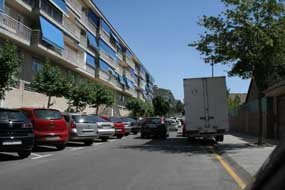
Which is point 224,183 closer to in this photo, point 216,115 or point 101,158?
point 101,158

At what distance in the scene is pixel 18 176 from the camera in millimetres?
10633

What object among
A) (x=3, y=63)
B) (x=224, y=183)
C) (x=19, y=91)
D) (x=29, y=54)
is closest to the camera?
(x=224, y=183)

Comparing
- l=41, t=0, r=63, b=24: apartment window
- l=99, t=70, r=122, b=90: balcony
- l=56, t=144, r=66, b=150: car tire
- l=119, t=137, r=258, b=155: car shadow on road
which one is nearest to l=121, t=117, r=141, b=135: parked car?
l=119, t=137, r=258, b=155: car shadow on road

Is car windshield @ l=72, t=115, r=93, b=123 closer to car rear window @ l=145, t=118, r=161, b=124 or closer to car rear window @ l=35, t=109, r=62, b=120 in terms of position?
car rear window @ l=35, t=109, r=62, b=120

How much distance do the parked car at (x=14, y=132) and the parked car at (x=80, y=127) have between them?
6102 millimetres

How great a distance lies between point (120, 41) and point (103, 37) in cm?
1809

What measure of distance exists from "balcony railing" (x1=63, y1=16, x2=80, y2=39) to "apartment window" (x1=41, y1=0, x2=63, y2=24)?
163 centimetres

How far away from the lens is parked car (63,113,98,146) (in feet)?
69.7

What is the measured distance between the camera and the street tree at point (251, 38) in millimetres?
19781

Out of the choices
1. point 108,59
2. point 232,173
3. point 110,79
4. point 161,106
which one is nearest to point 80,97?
point 110,79

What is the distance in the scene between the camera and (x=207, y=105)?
941 inches

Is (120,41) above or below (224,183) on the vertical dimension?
above

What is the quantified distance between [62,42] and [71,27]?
4.73 m

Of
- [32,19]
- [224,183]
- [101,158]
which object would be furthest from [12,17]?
[224,183]
